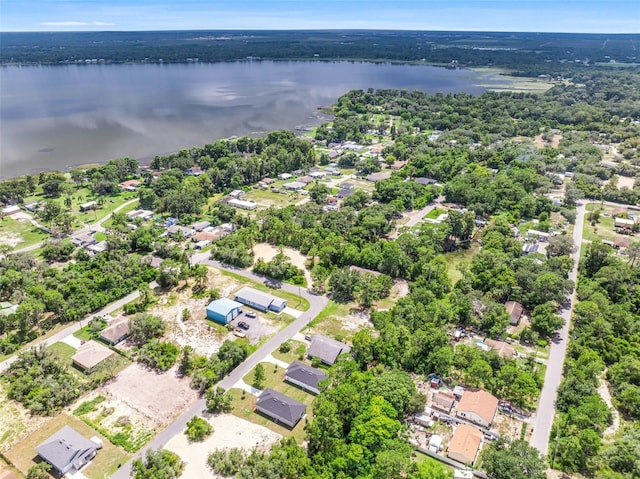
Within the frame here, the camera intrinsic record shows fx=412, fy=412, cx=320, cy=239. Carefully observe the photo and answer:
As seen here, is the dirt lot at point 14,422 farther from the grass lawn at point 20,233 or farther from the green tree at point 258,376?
the grass lawn at point 20,233

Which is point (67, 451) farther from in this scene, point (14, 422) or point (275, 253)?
point (275, 253)

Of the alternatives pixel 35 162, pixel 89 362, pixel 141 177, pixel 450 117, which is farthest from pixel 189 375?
pixel 450 117

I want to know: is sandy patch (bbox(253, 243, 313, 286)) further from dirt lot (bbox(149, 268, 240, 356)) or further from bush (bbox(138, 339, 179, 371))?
bush (bbox(138, 339, 179, 371))

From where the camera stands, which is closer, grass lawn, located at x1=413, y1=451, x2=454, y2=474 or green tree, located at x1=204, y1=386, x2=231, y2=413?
grass lawn, located at x1=413, y1=451, x2=454, y2=474

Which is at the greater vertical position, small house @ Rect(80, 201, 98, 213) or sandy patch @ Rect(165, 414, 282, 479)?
small house @ Rect(80, 201, 98, 213)

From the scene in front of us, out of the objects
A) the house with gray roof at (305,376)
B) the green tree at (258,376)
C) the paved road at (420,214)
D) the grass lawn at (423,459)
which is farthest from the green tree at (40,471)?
the paved road at (420,214)

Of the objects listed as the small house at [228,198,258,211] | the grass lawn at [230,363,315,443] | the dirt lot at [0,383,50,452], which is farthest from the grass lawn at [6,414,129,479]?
the small house at [228,198,258,211]

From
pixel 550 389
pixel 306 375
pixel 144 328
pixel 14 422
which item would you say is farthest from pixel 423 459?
pixel 14 422
